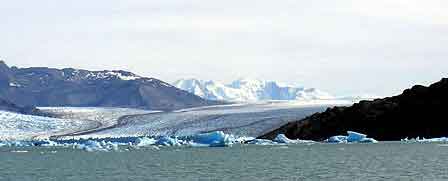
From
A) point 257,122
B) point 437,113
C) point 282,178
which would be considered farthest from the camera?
point 257,122

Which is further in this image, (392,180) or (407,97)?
(407,97)

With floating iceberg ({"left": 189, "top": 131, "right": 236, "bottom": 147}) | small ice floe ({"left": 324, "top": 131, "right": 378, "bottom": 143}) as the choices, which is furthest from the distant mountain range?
small ice floe ({"left": 324, "top": 131, "right": 378, "bottom": 143})

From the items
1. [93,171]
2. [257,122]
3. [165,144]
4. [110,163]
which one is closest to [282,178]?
[93,171]

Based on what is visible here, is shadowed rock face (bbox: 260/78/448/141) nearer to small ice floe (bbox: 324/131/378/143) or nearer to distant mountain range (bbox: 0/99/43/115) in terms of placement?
small ice floe (bbox: 324/131/378/143)

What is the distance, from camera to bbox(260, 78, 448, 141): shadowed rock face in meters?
74.5

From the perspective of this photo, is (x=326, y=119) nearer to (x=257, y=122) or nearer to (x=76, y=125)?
(x=257, y=122)

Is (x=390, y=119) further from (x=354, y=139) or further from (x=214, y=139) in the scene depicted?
(x=214, y=139)

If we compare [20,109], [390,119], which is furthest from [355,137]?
[20,109]

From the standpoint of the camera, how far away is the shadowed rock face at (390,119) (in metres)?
74.5

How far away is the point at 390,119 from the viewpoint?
254 feet

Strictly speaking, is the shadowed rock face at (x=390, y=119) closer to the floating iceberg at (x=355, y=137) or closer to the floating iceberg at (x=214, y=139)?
the floating iceberg at (x=355, y=137)

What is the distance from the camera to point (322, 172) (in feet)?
112

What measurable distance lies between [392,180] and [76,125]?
→ 269 ft

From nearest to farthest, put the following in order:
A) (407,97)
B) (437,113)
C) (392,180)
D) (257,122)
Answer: (392,180), (437,113), (407,97), (257,122)
